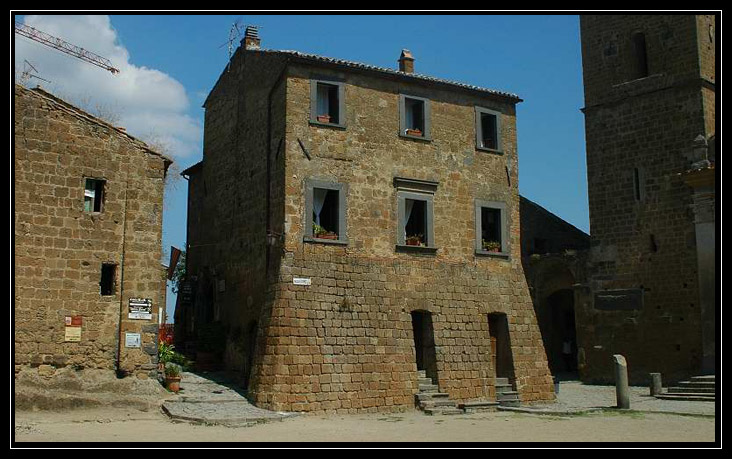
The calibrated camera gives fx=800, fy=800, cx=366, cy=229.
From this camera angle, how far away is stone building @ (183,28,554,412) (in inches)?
811

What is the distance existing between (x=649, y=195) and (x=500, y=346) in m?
8.42

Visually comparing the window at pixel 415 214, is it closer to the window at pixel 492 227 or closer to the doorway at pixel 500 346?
the window at pixel 492 227

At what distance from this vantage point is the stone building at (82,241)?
17453mm

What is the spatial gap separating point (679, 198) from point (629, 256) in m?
2.64

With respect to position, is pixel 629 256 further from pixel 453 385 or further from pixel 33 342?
pixel 33 342

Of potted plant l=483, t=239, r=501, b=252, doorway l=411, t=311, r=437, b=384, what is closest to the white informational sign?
doorway l=411, t=311, r=437, b=384

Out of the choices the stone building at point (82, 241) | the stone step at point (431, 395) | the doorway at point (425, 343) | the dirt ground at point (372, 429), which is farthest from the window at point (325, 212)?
the dirt ground at point (372, 429)

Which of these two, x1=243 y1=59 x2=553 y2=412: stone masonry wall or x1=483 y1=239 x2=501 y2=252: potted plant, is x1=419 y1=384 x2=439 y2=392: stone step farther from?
x1=483 y1=239 x2=501 y2=252: potted plant

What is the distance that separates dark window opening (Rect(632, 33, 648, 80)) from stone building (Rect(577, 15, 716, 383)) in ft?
0.12

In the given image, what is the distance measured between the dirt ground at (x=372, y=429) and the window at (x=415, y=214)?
524 cm

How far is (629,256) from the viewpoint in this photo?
2795 cm

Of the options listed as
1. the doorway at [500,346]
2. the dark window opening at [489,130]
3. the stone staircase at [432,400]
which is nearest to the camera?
the stone staircase at [432,400]
